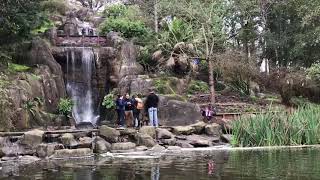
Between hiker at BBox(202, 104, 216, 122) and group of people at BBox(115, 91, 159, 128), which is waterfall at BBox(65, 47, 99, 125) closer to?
group of people at BBox(115, 91, 159, 128)

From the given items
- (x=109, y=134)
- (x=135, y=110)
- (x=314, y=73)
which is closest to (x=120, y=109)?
(x=135, y=110)

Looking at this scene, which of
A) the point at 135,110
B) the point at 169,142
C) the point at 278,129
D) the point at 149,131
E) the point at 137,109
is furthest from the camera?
the point at 135,110

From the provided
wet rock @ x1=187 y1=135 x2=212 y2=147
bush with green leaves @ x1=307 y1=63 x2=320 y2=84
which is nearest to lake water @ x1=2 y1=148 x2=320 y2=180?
wet rock @ x1=187 y1=135 x2=212 y2=147

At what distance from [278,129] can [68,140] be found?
7.28m

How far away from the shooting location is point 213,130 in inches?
834

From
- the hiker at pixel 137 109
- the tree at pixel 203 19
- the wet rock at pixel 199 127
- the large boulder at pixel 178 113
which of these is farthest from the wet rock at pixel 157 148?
the tree at pixel 203 19

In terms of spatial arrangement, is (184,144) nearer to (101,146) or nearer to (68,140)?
(101,146)

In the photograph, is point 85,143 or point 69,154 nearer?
point 69,154

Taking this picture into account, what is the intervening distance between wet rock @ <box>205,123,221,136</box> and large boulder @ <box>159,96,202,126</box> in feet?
6.52

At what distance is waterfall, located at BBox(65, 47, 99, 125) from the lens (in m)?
27.1

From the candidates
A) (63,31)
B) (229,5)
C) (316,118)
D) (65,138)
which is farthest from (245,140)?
(63,31)

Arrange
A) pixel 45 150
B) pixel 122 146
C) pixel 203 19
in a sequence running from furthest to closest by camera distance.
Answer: pixel 203 19
pixel 122 146
pixel 45 150

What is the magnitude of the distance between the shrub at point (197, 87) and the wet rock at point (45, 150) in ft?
42.6

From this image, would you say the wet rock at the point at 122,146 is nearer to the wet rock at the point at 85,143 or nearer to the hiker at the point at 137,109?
the wet rock at the point at 85,143
